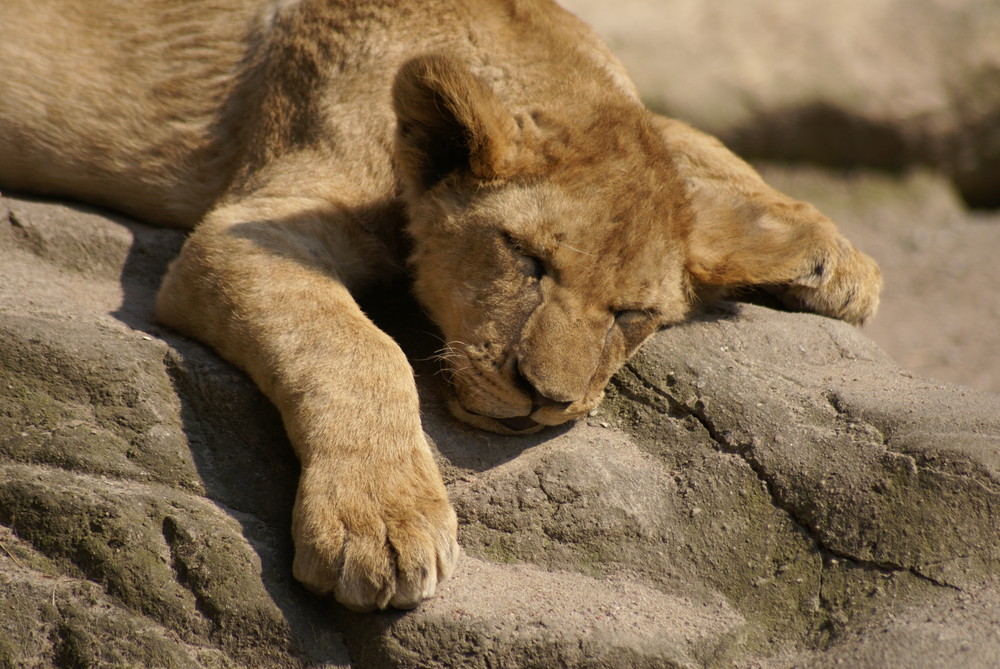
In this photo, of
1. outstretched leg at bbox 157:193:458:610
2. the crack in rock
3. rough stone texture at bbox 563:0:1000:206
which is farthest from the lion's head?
rough stone texture at bbox 563:0:1000:206

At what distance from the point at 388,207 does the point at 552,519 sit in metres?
1.66

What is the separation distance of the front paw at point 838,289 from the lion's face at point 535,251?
920 mm

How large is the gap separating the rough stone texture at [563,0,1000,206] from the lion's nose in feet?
25.5

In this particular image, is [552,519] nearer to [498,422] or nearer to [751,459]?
[498,422]

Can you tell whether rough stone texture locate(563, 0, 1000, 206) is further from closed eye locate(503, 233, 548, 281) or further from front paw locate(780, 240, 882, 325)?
closed eye locate(503, 233, 548, 281)

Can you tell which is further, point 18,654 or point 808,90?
point 808,90

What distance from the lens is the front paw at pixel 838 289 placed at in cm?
490

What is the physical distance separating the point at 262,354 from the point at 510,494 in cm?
108

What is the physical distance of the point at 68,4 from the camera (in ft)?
18.0

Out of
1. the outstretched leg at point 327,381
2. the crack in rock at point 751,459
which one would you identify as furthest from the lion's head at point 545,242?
the outstretched leg at point 327,381

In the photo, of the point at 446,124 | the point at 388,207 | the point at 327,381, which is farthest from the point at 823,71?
the point at 327,381

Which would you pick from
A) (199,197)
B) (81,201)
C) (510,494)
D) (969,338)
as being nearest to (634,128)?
(510,494)

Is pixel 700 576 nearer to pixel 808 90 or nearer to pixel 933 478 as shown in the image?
pixel 933 478

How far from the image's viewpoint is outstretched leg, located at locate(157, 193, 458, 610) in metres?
3.15
